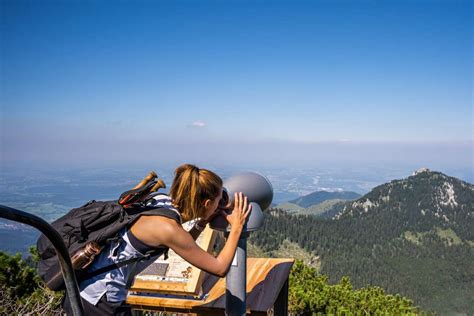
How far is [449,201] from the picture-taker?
14712 centimetres

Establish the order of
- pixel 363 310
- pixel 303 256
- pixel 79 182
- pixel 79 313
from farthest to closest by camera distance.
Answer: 1. pixel 79 182
2. pixel 303 256
3. pixel 363 310
4. pixel 79 313

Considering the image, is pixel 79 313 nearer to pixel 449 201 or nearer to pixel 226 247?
pixel 226 247

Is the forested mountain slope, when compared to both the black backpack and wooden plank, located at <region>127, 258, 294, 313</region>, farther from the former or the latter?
the black backpack

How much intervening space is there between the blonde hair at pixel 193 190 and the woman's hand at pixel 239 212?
0.38 feet

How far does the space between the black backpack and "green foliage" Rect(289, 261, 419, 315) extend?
11.3 ft

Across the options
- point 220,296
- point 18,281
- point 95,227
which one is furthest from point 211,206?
point 18,281

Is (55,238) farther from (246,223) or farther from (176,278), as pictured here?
(176,278)

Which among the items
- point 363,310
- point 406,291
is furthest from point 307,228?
point 363,310

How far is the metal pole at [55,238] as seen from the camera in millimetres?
1025

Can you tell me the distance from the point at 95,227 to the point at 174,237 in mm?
385

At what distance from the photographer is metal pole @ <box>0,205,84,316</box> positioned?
3.36ft

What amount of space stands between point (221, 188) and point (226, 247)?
0.27 m

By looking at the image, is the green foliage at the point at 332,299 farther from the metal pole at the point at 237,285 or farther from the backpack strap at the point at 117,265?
the backpack strap at the point at 117,265

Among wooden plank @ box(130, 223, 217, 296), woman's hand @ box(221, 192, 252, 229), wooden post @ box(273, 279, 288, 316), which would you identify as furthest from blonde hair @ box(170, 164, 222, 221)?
wooden post @ box(273, 279, 288, 316)
